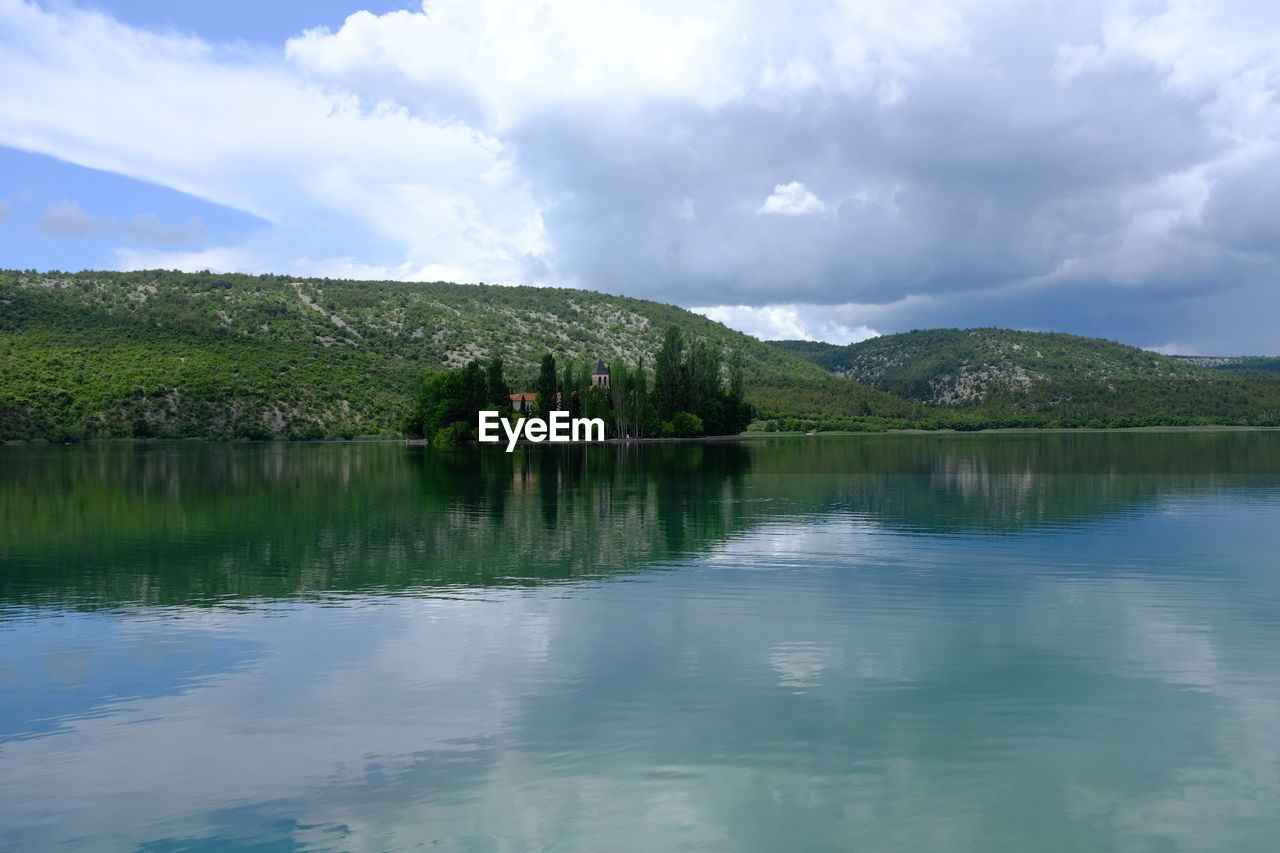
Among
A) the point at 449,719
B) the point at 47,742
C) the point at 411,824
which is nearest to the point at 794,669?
the point at 449,719

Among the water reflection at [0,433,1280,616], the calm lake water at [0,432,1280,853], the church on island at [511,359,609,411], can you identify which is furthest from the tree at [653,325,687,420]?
the calm lake water at [0,432,1280,853]

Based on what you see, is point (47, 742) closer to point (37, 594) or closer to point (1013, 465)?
point (37, 594)

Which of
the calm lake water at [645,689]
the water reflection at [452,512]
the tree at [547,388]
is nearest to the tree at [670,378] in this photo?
the tree at [547,388]

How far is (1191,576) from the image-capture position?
25.2 meters

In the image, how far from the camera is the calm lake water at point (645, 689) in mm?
10562

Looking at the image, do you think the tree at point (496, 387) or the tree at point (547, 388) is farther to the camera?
the tree at point (547, 388)

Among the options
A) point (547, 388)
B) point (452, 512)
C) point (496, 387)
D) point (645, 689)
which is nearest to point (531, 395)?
point (496, 387)

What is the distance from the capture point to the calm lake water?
34.7 feet

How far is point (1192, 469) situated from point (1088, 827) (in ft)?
224

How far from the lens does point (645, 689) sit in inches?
597

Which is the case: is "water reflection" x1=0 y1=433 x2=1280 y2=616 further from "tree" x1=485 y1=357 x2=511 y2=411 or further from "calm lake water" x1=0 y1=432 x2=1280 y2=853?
"tree" x1=485 y1=357 x2=511 y2=411

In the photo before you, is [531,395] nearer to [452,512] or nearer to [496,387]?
[496,387]

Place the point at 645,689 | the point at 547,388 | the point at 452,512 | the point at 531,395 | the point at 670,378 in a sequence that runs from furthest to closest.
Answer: the point at 531,395, the point at 670,378, the point at 547,388, the point at 452,512, the point at 645,689

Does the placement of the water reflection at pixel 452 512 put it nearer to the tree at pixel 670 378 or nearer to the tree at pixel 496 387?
the tree at pixel 496 387
